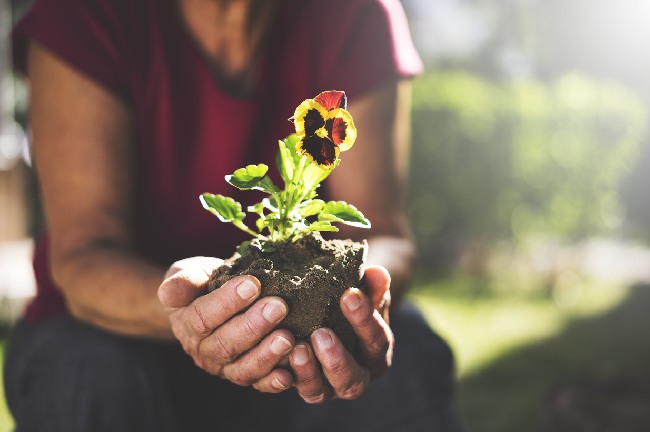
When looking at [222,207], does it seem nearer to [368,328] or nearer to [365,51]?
[368,328]

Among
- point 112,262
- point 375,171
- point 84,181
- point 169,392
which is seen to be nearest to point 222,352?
point 112,262

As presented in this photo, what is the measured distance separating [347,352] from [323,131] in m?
0.55

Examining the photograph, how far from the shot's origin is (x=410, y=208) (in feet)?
32.0

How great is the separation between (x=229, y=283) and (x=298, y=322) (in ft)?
0.68

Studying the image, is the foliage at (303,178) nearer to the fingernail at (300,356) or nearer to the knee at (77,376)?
the fingernail at (300,356)

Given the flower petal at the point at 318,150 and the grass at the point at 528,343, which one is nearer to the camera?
the flower petal at the point at 318,150

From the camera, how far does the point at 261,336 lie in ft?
5.30

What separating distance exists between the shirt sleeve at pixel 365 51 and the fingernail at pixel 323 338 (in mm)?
1221

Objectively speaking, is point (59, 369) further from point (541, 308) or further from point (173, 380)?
point (541, 308)

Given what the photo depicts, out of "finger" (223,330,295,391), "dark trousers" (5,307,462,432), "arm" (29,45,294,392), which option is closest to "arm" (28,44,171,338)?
"arm" (29,45,294,392)

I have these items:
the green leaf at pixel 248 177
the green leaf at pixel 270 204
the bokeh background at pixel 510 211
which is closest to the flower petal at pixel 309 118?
the green leaf at pixel 248 177

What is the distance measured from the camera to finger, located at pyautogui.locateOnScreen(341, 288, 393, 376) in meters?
1.66

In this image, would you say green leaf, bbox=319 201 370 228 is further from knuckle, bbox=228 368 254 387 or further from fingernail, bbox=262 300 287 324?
knuckle, bbox=228 368 254 387

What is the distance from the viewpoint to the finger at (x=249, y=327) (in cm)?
159
